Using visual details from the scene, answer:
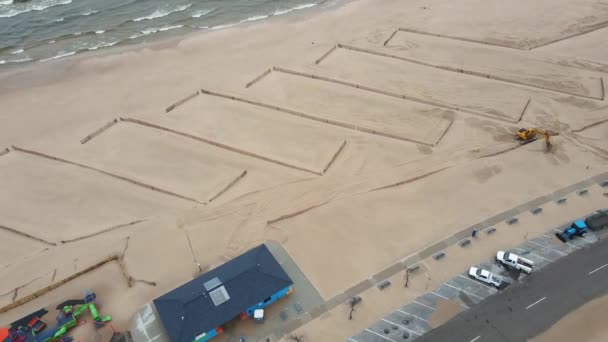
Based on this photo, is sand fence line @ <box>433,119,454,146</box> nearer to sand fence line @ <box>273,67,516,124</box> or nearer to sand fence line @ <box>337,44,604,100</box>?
sand fence line @ <box>273,67,516,124</box>

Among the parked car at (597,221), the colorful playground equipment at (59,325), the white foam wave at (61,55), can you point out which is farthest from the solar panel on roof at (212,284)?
the white foam wave at (61,55)

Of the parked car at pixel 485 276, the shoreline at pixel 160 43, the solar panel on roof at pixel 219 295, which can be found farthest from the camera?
the shoreline at pixel 160 43

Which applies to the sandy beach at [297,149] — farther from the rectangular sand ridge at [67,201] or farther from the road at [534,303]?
the road at [534,303]

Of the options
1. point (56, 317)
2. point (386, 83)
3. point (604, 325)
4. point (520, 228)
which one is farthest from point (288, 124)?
point (604, 325)

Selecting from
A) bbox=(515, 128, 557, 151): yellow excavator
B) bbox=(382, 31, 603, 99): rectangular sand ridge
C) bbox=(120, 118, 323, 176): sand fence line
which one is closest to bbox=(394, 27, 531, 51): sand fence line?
bbox=(382, 31, 603, 99): rectangular sand ridge

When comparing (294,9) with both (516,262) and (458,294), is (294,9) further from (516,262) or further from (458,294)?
(458,294)
